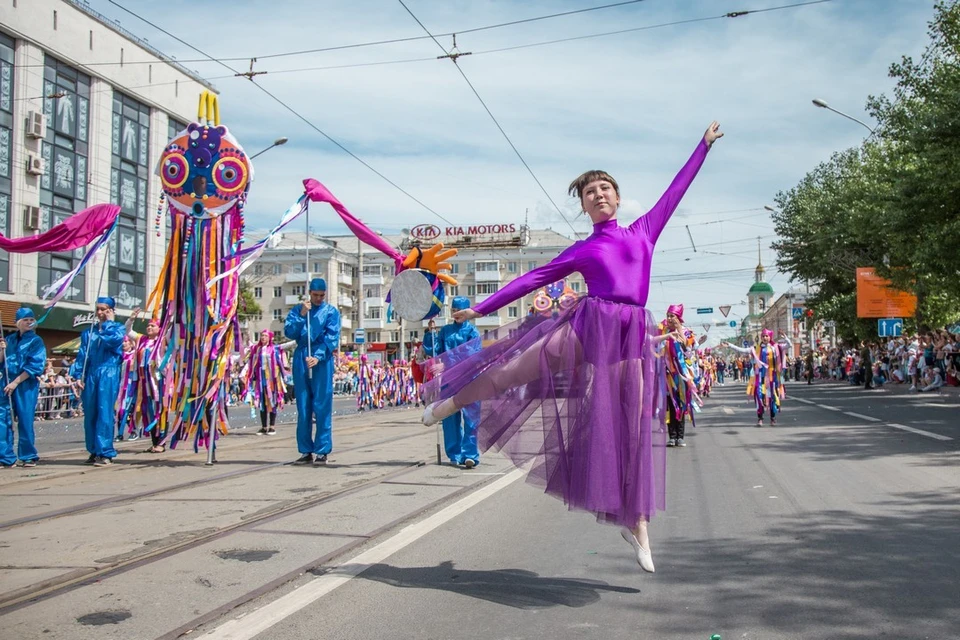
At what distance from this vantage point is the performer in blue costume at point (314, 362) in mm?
9969

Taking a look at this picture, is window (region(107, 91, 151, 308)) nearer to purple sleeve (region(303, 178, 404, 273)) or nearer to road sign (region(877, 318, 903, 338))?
purple sleeve (region(303, 178, 404, 273))

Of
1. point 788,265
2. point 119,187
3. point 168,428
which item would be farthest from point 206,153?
point 788,265

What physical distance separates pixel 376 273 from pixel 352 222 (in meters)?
79.5

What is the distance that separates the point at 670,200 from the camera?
490 centimetres

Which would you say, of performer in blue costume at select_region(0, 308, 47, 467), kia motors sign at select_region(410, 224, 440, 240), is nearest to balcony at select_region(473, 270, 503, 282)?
kia motors sign at select_region(410, 224, 440, 240)

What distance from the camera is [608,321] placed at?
4605 millimetres

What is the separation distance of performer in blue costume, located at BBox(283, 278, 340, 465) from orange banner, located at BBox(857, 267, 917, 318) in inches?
1234

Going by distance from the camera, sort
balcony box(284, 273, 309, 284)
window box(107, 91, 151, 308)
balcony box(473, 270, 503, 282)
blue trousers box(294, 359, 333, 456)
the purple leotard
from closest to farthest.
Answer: the purple leotard → blue trousers box(294, 359, 333, 456) → window box(107, 91, 151, 308) → balcony box(284, 273, 309, 284) → balcony box(473, 270, 503, 282)

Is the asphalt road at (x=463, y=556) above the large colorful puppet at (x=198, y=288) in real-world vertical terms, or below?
below

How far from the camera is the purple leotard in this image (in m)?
4.71

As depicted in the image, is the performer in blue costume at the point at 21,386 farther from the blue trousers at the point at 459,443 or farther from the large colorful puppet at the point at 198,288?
the blue trousers at the point at 459,443

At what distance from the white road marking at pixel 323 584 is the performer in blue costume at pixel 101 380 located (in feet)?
18.4

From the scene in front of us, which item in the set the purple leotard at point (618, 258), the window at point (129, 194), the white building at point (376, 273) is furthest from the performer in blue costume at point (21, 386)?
the white building at point (376, 273)

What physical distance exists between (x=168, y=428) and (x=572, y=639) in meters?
8.33
